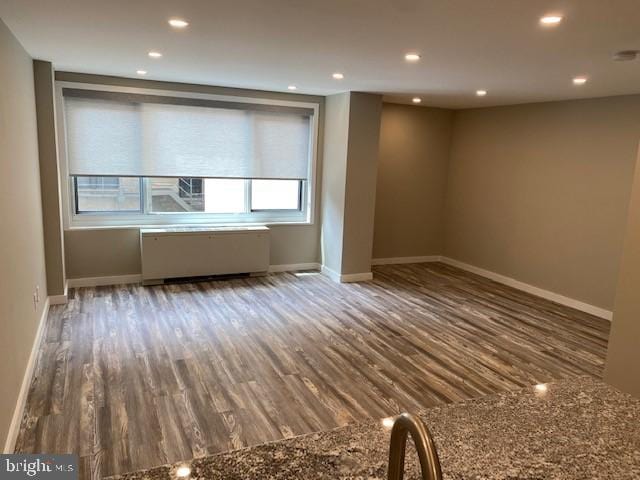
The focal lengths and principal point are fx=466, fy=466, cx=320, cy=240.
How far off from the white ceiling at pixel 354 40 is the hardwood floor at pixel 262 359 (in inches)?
93.4

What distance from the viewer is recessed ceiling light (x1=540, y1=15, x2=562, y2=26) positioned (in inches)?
93.1

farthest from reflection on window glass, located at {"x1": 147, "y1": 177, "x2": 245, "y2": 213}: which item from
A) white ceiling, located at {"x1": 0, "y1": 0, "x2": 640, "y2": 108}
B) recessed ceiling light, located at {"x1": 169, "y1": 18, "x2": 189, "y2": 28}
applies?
recessed ceiling light, located at {"x1": 169, "y1": 18, "x2": 189, "y2": 28}

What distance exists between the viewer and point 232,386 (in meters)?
3.31

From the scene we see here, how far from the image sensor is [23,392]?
116 inches

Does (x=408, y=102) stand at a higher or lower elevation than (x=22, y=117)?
higher

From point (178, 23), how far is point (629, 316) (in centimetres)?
337

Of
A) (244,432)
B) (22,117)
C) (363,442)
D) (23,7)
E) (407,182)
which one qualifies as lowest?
(244,432)

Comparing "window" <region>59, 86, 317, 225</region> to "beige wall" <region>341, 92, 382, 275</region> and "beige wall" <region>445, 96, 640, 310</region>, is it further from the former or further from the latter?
"beige wall" <region>445, 96, 640, 310</region>

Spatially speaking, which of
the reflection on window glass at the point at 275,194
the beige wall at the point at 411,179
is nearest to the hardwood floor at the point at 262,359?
the reflection on window glass at the point at 275,194

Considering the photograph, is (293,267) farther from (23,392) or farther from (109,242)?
(23,392)

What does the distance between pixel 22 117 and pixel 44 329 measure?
1806mm

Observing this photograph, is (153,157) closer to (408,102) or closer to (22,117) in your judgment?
(22,117)

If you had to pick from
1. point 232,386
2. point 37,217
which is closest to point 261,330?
point 232,386

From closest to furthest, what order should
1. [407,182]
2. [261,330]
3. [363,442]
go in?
[363,442] → [261,330] → [407,182]
